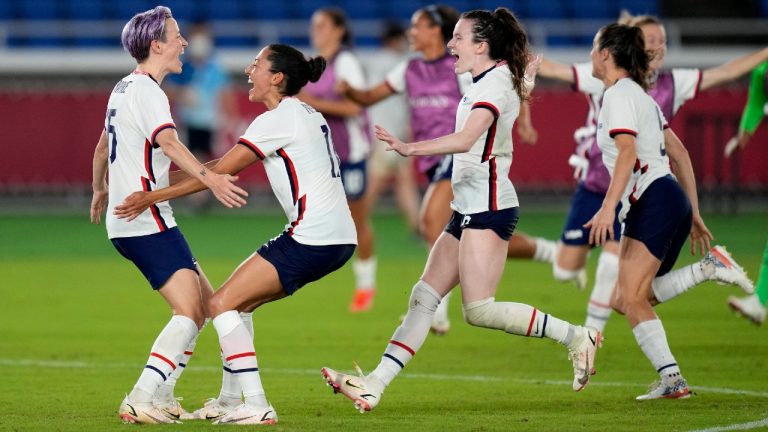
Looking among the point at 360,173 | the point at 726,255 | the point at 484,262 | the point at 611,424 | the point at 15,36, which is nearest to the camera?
the point at 611,424

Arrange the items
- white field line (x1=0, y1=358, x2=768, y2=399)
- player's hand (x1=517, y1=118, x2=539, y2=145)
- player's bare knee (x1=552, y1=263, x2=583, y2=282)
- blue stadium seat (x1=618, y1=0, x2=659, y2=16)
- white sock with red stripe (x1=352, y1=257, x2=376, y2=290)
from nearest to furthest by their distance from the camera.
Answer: white field line (x1=0, y1=358, x2=768, y2=399), player's hand (x1=517, y1=118, x2=539, y2=145), player's bare knee (x1=552, y1=263, x2=583, y2=282), white sock with red stripe (x1=352, y1=257, x2=376, y2=290), blue stadium seat (x1=618, y1=0, x2=659, y2=16)

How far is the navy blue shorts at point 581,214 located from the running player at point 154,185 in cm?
351

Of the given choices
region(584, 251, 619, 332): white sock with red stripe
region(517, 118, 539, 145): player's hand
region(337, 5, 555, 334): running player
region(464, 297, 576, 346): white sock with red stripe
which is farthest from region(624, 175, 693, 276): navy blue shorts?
region(337, 5, 555, 334): running player

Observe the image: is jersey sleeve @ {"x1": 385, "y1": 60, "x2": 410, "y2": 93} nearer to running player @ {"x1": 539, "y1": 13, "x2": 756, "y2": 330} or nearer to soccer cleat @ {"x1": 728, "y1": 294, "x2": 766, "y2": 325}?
running player @ {"x1": 539, "y1": 13, "x2": 756, "y2": 330}

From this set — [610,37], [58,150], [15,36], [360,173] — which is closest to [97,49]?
[15,36]

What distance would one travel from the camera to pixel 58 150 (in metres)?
23.2

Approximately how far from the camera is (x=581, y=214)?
979cm

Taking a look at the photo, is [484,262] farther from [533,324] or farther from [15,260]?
[15,260]

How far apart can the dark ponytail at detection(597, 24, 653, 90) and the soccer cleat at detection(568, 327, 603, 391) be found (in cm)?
154

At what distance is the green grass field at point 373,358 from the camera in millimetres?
7230

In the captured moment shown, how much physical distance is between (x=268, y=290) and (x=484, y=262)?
1.21 meters

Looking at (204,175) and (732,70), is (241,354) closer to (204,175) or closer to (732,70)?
(204,175)

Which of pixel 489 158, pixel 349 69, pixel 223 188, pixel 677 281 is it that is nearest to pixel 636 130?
pixel 489 158

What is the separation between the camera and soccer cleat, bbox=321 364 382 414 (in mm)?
7273
